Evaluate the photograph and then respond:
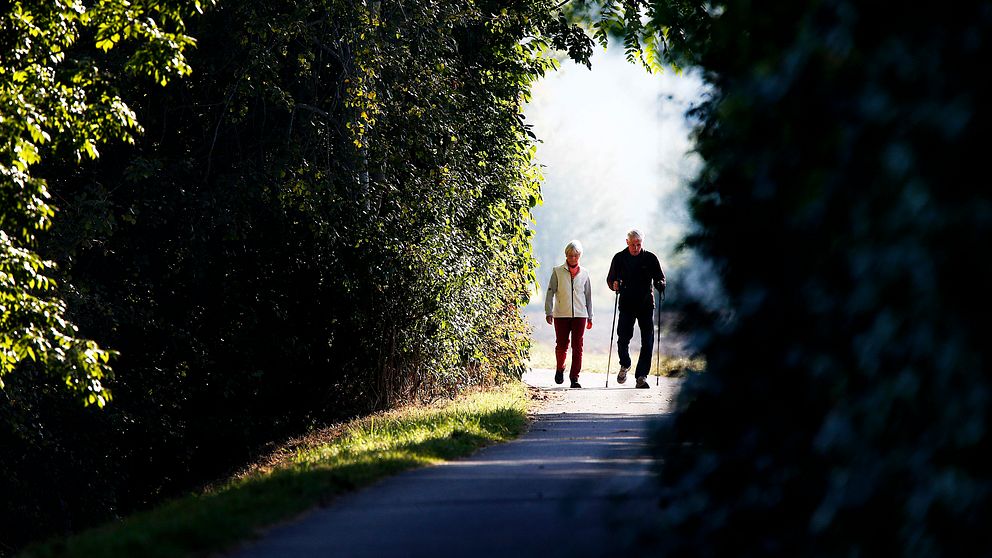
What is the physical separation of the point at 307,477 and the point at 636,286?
10.2m

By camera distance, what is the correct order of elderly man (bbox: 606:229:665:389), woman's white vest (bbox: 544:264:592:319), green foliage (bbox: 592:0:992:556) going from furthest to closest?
woman's white vest (bbox: 544:264:592:319), elderly man (bbox: 606:229:665:389), green foliage (bbox: 592:0:992:556)

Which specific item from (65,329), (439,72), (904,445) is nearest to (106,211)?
(65,329)

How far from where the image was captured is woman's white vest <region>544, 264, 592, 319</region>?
19109mm

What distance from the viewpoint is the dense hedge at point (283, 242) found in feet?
50.6

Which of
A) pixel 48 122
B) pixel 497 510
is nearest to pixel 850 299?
pixel 497 510

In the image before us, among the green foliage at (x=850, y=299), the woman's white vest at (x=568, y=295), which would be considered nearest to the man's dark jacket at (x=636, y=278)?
the woman's white vest at (x=568, y=295)

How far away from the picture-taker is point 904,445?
382 centimetres

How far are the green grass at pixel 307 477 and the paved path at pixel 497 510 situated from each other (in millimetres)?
222

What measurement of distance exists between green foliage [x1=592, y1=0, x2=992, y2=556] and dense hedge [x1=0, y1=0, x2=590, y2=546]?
1033 centimetres

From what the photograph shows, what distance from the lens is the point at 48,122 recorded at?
1381 cm

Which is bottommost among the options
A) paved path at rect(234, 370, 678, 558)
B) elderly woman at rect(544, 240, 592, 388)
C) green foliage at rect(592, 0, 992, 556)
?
paved path at rect(234, 370, 678, 558)

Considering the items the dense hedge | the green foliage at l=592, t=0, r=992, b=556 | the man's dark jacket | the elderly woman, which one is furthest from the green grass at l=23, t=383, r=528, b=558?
the elderly woman

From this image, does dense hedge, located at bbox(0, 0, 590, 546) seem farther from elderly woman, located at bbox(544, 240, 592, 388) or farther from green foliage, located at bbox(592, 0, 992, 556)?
green foliage, located at bbox(592, 0, 992, 556)

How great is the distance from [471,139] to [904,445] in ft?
43.4
